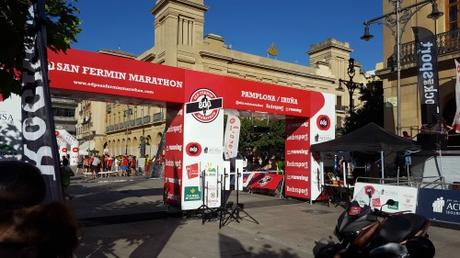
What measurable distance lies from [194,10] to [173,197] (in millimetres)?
41645

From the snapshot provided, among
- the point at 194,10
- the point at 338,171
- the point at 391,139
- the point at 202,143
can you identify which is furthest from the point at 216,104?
the point at 194,10

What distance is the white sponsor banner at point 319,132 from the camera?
606 inches

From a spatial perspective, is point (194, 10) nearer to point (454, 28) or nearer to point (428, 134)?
point (454, 28)

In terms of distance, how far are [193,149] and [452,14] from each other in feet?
50.4

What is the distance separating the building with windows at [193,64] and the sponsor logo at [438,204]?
30.7 metres

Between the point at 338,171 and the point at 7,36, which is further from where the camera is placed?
the point at 338,171

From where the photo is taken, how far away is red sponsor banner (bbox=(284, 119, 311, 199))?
15.6m

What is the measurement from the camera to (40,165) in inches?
124

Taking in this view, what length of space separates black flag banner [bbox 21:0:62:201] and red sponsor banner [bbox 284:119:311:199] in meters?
12.9

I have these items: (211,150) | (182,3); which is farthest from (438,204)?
(182,3)

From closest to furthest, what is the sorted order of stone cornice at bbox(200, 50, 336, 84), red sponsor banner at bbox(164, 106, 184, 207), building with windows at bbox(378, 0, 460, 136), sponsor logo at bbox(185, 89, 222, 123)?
sponsor logo at bbox(185, 89, 222, 123), red sponsor banner at bbox(164, 106, 184, 207), building with windows at bbox(378, 0, 460, 136), stone cornice at bbox(200, 50, 336, 84)

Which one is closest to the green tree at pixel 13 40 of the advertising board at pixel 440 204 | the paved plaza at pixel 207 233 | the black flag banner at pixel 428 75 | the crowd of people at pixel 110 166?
the paved plaza at pixel 207 233

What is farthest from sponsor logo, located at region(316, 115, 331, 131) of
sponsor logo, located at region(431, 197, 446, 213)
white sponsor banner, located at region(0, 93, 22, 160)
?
white sponsor banner, located at region(0, 93, 22, 160)

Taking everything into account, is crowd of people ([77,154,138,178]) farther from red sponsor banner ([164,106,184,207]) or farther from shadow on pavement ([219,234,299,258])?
shadow on pavement ([219,234,299,258])
